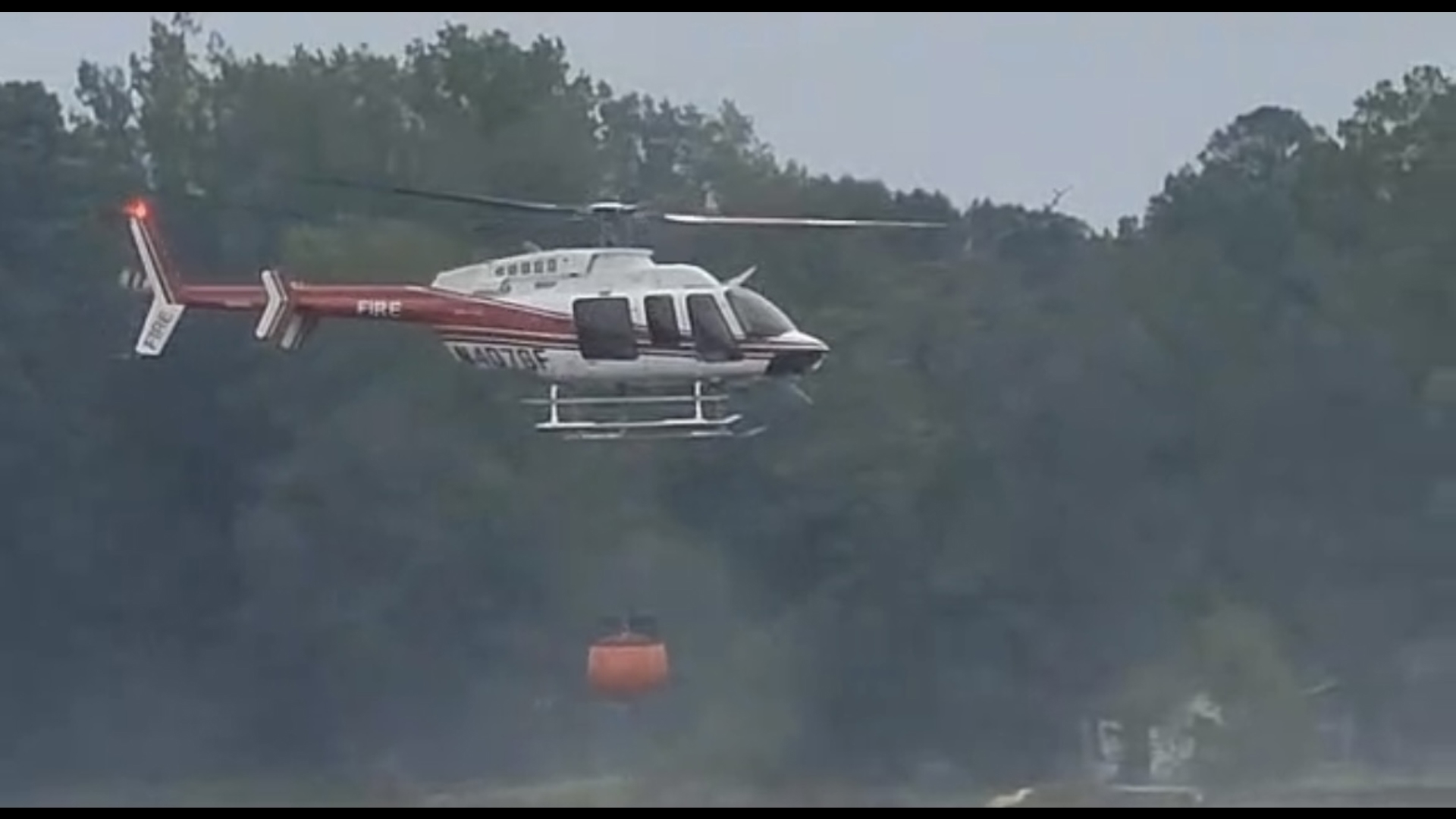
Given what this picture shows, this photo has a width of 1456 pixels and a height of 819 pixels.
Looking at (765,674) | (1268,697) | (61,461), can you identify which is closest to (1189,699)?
(1268,697)

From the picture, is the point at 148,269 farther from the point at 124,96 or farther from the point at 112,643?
the point at 124,96

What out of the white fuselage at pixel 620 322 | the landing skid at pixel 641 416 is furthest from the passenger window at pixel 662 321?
the landing skid at pixel 641 416

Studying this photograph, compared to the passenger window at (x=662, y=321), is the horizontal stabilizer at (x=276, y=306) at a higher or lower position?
higher

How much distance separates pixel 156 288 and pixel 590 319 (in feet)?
6.32

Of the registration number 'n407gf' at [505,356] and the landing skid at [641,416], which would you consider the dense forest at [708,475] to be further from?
the registration number 'n407gf' at [505,356]

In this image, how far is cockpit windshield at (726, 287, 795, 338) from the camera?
1748cm

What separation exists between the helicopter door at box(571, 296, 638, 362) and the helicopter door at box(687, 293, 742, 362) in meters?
0.24

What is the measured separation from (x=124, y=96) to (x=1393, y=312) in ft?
24.0

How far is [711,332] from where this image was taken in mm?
17422

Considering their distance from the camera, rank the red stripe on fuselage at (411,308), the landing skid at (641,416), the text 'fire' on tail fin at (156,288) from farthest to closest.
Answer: the text 'fire' on tail fin at (156,288)
the red stripe on fuselage at (411,308)
the landing skid at (641,416)

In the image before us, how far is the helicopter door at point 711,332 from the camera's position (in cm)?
1741

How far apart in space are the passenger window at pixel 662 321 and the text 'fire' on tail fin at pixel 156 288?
1.98 m

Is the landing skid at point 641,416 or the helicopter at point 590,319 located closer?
the landing skid at point 641,416

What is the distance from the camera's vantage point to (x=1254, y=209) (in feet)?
83.0
